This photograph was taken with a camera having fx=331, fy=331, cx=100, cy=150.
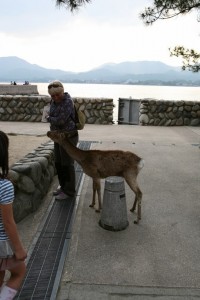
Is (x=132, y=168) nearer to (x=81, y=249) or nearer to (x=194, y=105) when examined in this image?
(x=81, y=249)

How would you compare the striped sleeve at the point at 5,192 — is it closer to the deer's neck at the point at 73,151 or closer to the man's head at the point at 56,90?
the deer's neck at the point at 73,151

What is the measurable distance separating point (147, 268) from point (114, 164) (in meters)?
1.73

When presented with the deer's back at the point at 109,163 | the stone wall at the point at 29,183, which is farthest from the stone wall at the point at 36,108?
the deer's back at the point at 109,163

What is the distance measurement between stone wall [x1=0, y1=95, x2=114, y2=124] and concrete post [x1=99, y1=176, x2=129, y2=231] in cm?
1145

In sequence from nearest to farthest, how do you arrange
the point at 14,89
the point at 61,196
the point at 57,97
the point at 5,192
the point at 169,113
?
1. the point at 5,192
2. the point at 57,97
3. the point at 61,196
4. the point at 169,113
5. the point at 14,89

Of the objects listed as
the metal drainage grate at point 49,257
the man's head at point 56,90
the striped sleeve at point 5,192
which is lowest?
the metal drainage grate at point 49,257

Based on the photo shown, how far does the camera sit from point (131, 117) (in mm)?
16516

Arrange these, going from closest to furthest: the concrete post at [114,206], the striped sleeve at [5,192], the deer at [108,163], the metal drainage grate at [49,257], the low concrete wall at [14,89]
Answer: the striped sleeve at [5,192] < the metal drainage grate at [49,257] < the concrete post at [114,206] < the deer at [108,163] < the low concrete wall at [14,89]

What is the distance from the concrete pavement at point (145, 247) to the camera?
3.34 metres

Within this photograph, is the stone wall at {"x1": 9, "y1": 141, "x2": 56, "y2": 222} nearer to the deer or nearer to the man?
the man

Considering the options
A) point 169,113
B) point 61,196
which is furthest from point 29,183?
point 169,113

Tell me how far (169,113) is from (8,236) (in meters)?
14.0

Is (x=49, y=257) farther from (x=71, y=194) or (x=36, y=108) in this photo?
(x=36, y=108)

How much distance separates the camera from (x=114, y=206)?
4508mm
